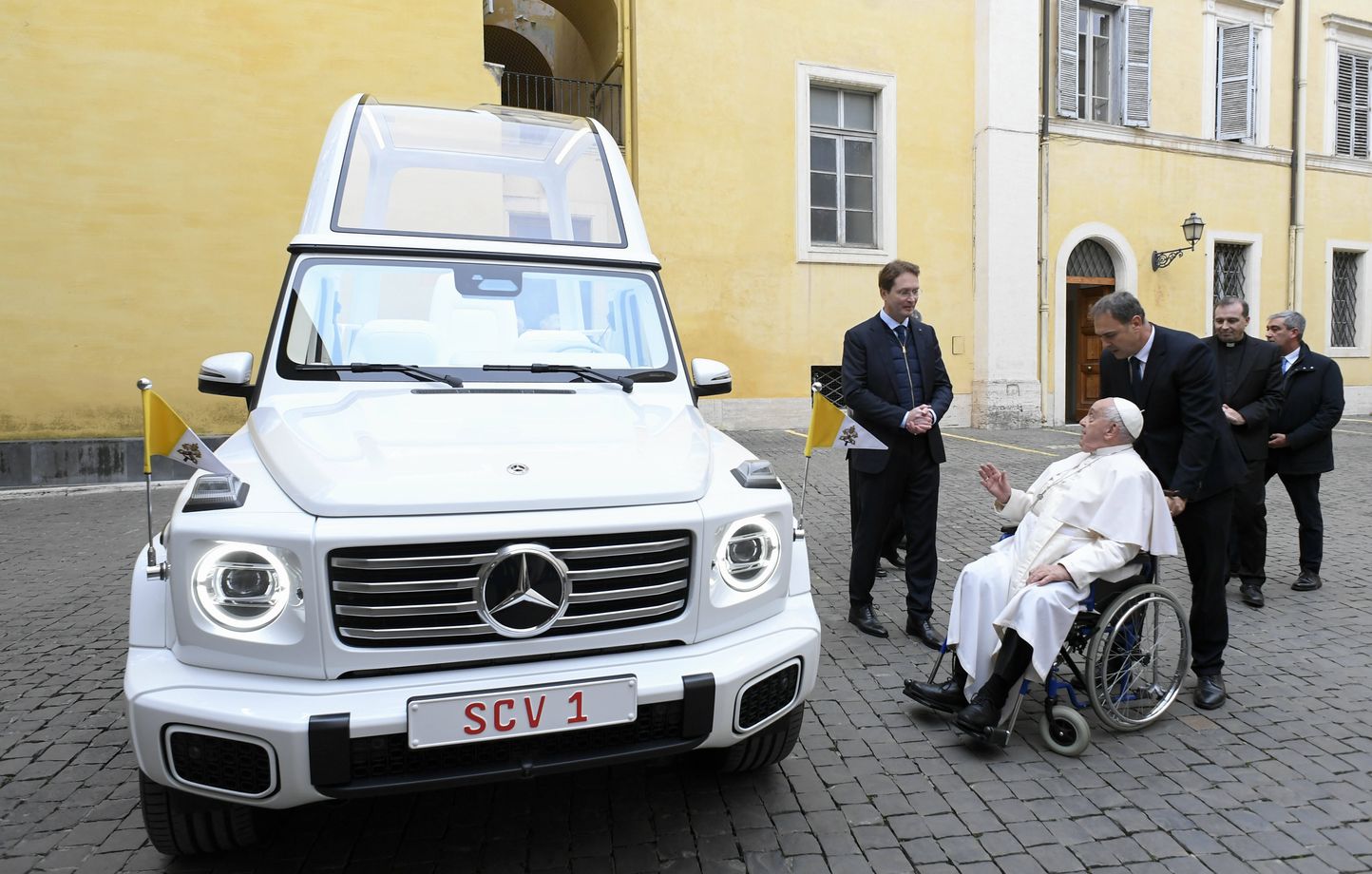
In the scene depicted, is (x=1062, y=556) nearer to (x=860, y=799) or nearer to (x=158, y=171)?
(x=860, y=799)

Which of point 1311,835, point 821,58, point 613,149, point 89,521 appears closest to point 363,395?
point 613,149

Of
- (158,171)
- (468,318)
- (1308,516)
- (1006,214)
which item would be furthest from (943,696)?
(1006,214)

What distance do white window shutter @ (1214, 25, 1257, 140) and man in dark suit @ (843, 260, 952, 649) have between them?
17143 millimetres

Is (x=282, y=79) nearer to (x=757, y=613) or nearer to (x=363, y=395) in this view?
(x=363, y=395)

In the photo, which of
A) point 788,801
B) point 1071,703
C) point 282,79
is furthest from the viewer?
point 282,79

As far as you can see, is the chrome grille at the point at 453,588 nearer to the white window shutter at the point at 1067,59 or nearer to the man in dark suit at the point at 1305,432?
the man in dark suit at the point at 1305,432

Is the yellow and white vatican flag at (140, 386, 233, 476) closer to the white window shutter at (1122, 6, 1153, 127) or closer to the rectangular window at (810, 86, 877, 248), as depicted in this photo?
the rectangular window at (810, 86, 877, 248)

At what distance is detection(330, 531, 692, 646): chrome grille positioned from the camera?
2.33 m

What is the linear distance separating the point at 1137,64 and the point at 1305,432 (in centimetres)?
1412

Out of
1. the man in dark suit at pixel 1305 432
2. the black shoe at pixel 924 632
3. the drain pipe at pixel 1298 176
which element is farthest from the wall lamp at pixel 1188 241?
the black shoe at pixel 924 632

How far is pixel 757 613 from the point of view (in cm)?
278

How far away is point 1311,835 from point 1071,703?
0.98 m

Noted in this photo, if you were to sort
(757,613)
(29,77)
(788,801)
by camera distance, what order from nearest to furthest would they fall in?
(757,613) → (788,801) → (29,77)

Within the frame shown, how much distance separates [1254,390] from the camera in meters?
5.44
